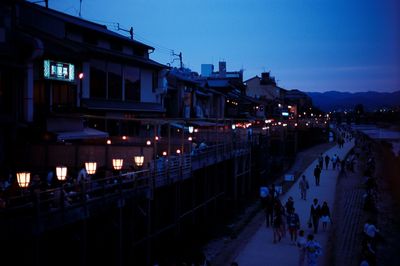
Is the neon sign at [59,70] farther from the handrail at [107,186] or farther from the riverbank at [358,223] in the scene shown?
the riverbank at [358,223]

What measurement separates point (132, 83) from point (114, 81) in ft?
7.31

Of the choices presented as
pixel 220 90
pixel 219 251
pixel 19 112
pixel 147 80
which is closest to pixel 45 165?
pixel 19 112

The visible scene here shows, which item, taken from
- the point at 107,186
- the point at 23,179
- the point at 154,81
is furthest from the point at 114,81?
the point at 23,179

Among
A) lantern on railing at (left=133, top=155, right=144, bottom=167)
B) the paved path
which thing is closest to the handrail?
lantern on railing at (left=133, top=155, right=144, bottom=167)

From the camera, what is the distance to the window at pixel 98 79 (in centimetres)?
2606

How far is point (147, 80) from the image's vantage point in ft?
105

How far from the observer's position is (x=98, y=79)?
26.6m

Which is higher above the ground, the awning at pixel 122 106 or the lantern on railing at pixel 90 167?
the awning at pixel 122 106

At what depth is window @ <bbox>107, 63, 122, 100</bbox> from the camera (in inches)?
1086

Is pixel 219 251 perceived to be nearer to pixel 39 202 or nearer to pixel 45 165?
pixel 45 165

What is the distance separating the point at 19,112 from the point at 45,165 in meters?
2.86

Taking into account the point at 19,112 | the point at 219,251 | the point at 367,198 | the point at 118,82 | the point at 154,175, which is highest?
the point at 118,82

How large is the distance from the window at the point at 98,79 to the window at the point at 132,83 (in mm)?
2427

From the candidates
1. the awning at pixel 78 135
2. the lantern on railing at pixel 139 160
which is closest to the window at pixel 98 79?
the awning at pixel 78 135
